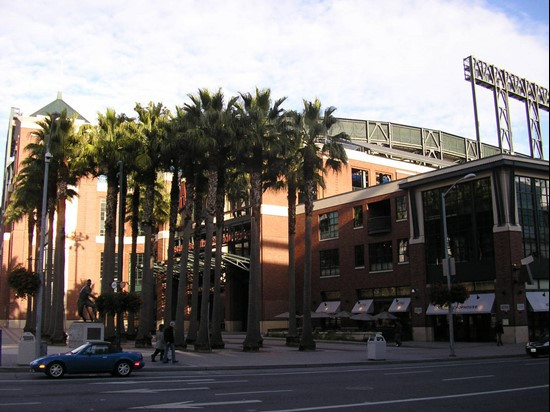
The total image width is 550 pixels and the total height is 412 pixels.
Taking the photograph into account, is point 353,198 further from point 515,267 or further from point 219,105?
point 219,105

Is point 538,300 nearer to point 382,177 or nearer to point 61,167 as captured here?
Answer: point 382,177

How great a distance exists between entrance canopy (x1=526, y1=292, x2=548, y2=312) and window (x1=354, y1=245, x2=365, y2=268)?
1590 cm

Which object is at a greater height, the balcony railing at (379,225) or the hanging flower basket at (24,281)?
the balcony railing at (379,225)

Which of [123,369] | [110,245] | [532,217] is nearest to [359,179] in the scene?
[532,217]

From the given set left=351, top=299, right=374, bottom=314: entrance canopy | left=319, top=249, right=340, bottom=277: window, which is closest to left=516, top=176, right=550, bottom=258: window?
left=351, top=299, right=374, bottom=314: entrance canopy

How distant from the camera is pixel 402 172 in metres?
72.0

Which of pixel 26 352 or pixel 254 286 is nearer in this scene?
pixel 26 352

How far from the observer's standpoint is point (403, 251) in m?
48.7

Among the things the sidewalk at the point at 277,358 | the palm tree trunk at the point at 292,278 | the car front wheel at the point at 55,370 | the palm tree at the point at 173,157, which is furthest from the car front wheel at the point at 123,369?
the palm tree trunk at the point at 292,278

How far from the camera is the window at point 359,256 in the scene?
52656mm

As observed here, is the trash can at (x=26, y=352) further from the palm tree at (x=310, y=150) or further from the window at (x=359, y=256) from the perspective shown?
the window at (x=359, y=256)

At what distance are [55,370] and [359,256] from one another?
36908 mm

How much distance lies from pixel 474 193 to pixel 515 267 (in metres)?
6.37

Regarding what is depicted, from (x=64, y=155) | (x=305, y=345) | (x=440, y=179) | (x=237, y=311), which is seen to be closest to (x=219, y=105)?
(x=64, y=155)
